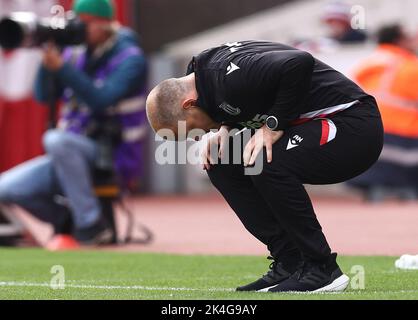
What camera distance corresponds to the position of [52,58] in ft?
32.4

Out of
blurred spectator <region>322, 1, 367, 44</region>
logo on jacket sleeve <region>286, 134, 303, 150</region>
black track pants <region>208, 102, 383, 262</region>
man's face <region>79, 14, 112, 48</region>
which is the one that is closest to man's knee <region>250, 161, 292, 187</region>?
black track pants <region>208, 102, 383, 262</region>

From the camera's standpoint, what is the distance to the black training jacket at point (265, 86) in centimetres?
576

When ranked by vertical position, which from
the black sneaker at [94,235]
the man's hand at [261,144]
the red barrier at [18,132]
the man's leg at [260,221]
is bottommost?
the red barrier at [18,132]

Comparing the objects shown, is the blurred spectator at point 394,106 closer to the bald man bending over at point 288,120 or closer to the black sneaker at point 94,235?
the black sneaker at point 94,235

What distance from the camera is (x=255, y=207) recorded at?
20.3 feet

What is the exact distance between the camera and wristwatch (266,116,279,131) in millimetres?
5836

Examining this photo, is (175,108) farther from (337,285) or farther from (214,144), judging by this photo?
(337,285)

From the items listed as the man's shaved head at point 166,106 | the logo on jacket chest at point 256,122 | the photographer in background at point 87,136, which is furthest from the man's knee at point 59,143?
the man's shaved head at point 166,106

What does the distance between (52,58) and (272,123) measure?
4366 mm

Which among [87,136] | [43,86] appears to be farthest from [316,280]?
[43,86]

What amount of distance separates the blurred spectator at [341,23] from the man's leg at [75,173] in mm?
5793

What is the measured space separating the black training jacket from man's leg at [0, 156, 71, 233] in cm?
434

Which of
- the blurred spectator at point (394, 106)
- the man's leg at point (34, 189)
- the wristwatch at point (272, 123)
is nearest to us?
the wristwatch at point (272, 123)
